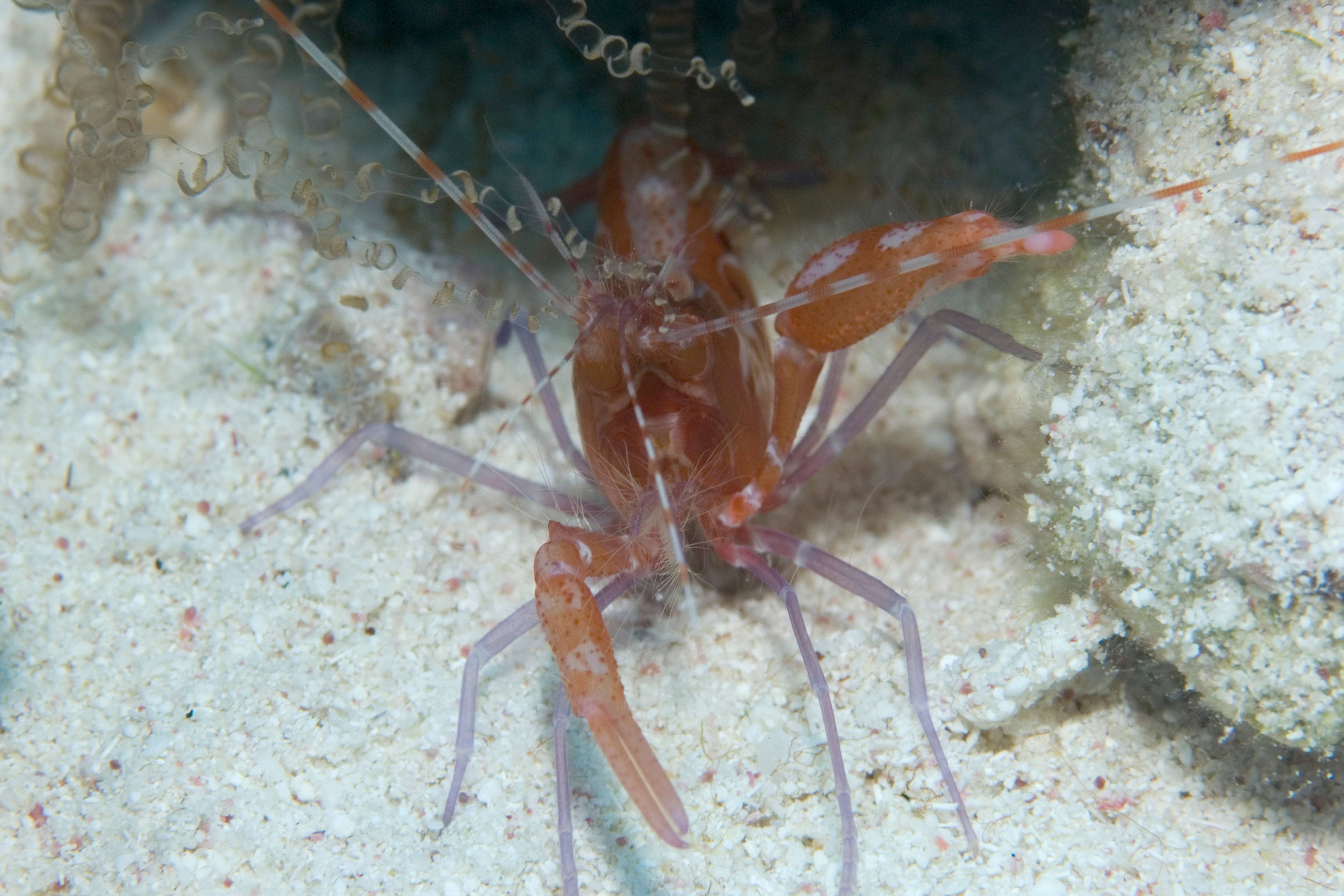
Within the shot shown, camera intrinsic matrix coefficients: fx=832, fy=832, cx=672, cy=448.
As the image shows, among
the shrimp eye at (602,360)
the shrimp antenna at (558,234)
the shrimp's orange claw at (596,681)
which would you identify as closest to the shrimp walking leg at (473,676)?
the shrimp's orange claw at (596,681)

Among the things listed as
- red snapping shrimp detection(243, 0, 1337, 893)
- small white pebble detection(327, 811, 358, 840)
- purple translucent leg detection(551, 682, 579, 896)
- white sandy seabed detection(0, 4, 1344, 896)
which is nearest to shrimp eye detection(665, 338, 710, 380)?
red snapping shrimp detection(243, 0, 1337, 893)

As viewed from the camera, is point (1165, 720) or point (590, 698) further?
point (1165, 720)

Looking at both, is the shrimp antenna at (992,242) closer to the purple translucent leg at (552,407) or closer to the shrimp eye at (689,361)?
the shrimp eye at (689,361)

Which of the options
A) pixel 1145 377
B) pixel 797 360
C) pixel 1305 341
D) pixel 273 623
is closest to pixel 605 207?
pixel 797 360

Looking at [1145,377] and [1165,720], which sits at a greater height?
[1145,377]

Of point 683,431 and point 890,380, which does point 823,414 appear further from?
point 683,431

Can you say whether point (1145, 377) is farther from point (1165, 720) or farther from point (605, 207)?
point (605, 207)

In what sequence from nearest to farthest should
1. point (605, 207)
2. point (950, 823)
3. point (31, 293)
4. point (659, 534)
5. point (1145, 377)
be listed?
1. point (1145, 377)
2. point (950, 823)
3. point (659, 534)
4. point (31, 293)
5. point (605, 207)
